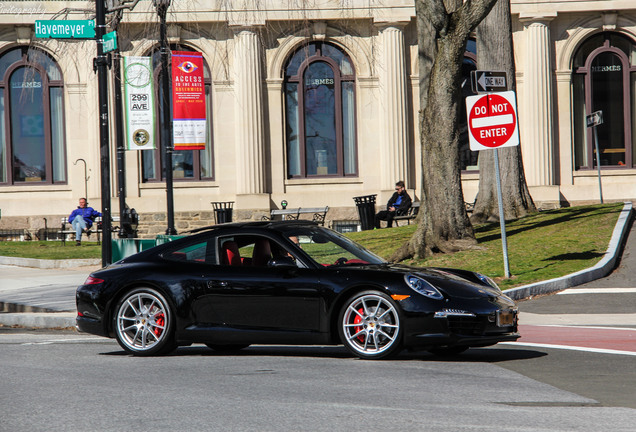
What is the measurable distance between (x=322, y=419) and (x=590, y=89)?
27.2 meters

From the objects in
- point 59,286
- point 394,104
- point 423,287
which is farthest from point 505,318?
point 394,104

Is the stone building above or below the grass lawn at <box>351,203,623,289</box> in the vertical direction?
above

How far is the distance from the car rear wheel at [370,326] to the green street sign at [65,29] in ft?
29.8

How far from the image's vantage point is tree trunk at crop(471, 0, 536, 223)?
67.6ft

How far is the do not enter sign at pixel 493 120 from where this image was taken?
45.2ft

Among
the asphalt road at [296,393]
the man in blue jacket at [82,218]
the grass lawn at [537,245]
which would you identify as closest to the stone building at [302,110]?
the man in blue jacket at [82,218]

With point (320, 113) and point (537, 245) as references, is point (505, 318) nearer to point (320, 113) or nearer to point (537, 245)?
point (537, 245)

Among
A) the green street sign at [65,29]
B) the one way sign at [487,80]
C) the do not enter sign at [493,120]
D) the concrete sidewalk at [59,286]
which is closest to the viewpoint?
the concrete sidewalk at [59,286]

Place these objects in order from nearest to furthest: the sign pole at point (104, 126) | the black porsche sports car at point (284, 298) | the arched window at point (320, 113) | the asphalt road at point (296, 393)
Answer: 1. the asphalt road at point (296, 393)
2. the black porsche sports car at point (284, 298)
3. the sign pole at point (104, 126)
4. the arched window at point (320, 113)

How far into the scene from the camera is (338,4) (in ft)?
97.3

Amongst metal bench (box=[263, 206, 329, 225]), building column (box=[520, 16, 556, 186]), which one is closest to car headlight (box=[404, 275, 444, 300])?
metal bench (box=[263, 206, 329, 225])

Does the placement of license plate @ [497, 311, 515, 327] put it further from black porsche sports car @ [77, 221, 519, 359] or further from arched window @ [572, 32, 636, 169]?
arched window @ [572, 32, 636, 169]

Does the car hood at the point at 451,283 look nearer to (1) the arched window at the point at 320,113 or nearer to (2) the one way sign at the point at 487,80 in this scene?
(2) the one way sign at the point at 487,80

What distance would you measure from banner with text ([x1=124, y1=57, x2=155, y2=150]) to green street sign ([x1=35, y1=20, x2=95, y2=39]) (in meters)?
1.60
